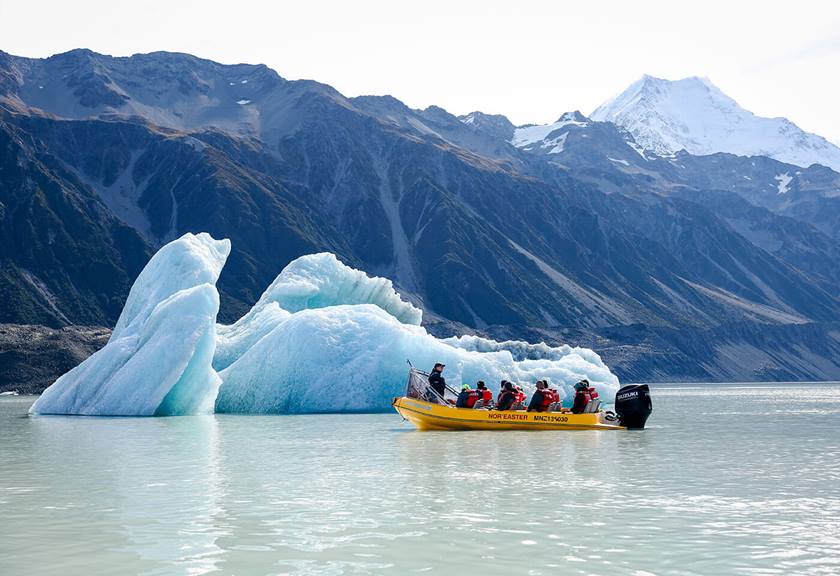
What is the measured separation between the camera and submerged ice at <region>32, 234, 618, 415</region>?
5425 centimetres

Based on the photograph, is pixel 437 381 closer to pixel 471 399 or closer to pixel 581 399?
pixel 471 399

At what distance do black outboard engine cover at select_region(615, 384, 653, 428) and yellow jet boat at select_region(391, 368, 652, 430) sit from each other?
7 centimetres

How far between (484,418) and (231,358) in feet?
84.8

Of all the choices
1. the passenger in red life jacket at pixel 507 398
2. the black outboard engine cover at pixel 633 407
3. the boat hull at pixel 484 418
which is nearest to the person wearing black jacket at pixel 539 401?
the boat hull at pixel 484 418

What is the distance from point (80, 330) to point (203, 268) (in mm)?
100653

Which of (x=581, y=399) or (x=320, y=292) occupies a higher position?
(x=320, y=292)

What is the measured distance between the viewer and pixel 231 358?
2579 inches

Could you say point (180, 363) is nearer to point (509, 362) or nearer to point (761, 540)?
point (509, 362)

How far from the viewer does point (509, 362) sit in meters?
64.1

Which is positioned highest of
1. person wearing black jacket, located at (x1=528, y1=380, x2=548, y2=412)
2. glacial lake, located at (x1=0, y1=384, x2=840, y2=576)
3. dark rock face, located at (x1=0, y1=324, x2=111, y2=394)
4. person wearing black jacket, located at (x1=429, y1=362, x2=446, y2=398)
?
dark rock face, located at (x1=0, y1=324, x2=111, y2=394)

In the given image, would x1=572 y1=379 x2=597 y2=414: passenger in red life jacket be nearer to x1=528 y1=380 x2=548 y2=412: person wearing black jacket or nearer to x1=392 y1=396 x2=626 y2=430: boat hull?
x1=392 y1=396 x2=626 y2=430: boat hull

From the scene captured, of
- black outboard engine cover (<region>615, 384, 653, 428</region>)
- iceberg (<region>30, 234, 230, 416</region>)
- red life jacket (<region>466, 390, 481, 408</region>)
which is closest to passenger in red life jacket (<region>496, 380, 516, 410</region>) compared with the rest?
red life jacket (<region>466, 390, 481, 408</region>)

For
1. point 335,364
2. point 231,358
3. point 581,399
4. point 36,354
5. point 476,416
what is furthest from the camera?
point 36,354

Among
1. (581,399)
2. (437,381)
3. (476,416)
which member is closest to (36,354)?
(437,381)
